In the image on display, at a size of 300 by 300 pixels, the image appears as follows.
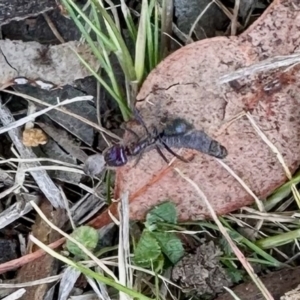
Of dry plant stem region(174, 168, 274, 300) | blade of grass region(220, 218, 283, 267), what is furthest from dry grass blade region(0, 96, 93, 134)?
blade of grass region(220, 218, 283, 267)

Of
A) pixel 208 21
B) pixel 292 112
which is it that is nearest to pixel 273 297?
pixel 292 112

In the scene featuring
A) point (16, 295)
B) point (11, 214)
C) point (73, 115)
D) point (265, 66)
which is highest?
point (265, 66)

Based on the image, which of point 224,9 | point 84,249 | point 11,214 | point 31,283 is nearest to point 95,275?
point 84,249

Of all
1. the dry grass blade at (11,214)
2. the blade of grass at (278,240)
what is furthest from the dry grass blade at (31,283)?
the blade of grass at (278,240)

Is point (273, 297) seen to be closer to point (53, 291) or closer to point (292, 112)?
point (292, 112)

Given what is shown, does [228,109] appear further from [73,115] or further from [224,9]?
[73,115]

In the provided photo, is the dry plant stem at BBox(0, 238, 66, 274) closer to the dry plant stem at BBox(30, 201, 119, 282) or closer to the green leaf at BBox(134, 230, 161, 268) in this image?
the dry plant stem at BBox(30, 201, 119, 282)
